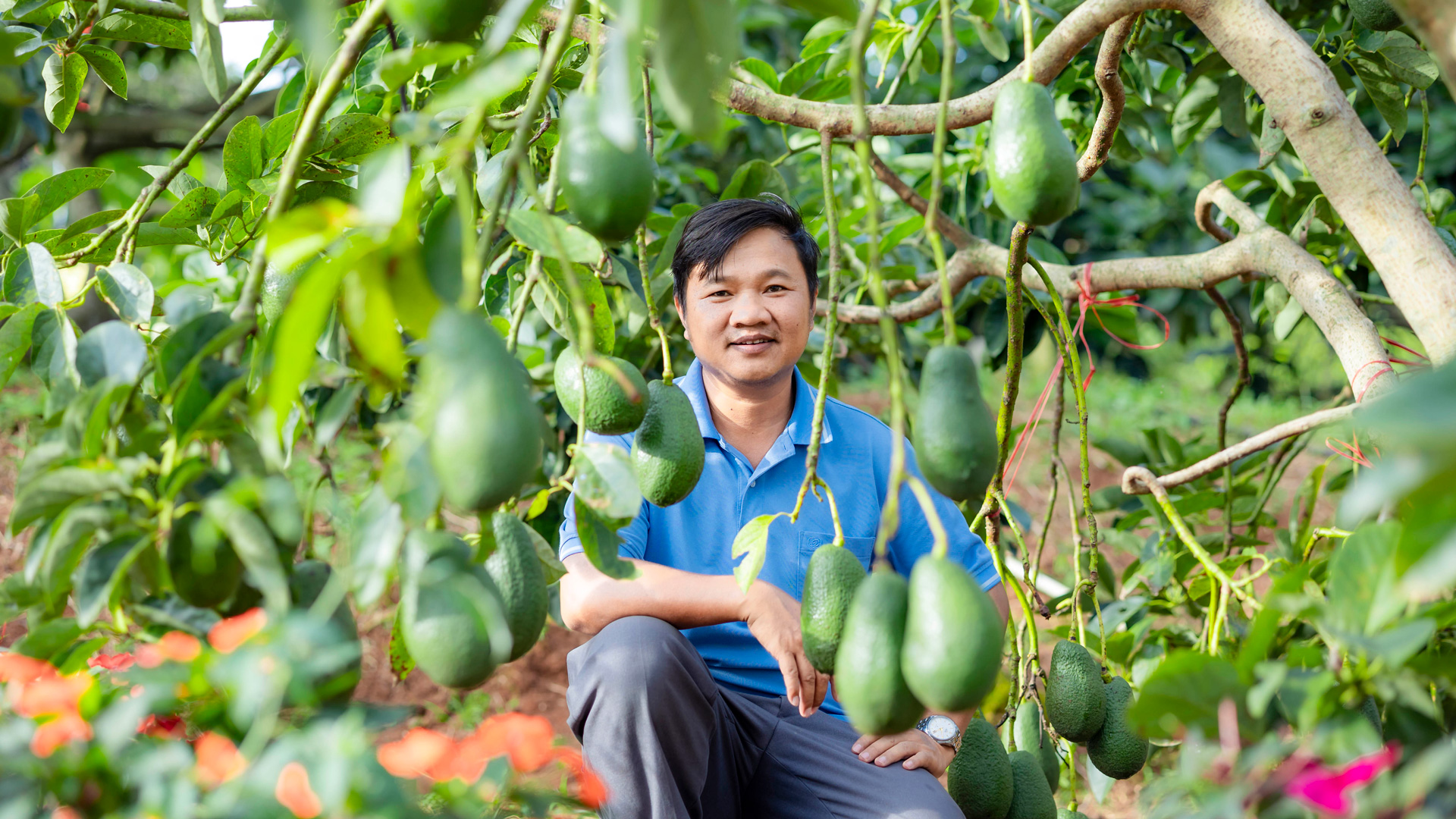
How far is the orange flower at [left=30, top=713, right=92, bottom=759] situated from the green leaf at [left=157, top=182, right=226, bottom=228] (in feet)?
2.13

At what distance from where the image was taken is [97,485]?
0.60 m

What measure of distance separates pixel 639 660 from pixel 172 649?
67 centimetres

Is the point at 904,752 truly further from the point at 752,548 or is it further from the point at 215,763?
the point at 215,763

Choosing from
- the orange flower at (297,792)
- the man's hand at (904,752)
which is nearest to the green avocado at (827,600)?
the orange flower at (297,792)

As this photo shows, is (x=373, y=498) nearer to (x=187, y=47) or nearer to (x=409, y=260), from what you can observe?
(x=409, y=260)

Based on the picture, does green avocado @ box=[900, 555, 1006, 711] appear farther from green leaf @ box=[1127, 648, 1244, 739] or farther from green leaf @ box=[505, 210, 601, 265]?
green leaf @ box=[505, 210, 601, 265]

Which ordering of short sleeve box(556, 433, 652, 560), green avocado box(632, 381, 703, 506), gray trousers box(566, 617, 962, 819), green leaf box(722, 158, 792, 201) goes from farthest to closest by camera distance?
green leaf box(722, 158, 792, 201)
short sleeve box(556, 433, 652, 560)
gray trousers box(566, 617, 962, 819)
green avocado box(632, 381, 703, 506)

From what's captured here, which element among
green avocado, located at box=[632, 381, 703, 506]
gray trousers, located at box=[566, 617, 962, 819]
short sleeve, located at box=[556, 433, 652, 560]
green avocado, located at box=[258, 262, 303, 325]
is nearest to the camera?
green avocado, located at box=[632, 381, 703, 506]

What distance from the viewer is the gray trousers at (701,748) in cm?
124

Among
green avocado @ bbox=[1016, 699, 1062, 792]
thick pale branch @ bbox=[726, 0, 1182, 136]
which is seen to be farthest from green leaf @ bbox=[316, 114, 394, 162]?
green avocado @ bbox=[1016, 699, 1062, 792]

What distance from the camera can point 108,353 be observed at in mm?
660

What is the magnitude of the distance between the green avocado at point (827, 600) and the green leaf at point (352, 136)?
594mm

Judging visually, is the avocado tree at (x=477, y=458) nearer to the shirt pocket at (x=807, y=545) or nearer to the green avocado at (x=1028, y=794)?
the green avocado at (x=1028, y=794)

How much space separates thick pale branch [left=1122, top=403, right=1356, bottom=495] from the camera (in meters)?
1.15
